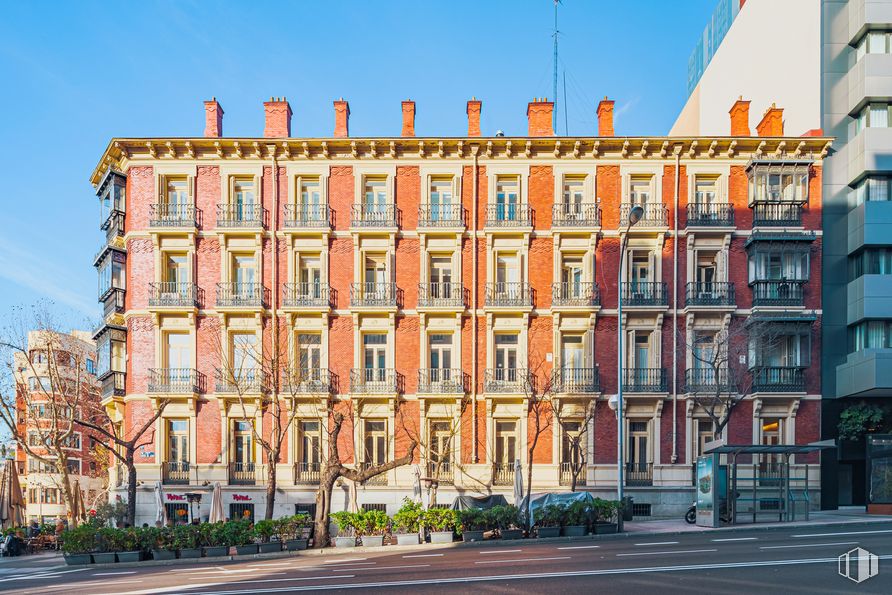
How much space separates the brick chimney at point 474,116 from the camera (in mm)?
35500

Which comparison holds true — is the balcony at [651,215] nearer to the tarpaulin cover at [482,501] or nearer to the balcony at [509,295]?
the balcony at [509,295]

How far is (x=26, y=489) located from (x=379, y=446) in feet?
138

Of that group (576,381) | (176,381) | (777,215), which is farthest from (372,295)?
(777,215)

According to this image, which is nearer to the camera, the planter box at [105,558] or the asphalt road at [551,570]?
the asphalt road at [551,570]

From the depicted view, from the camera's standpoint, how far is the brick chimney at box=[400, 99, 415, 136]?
3550 centimetres

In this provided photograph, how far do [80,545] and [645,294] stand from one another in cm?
2589

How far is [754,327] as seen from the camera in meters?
32.5

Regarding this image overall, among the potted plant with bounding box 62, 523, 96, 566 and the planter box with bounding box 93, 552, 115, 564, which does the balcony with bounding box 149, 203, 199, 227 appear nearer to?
the potted plant with bounding box 62, 523, 96, 566

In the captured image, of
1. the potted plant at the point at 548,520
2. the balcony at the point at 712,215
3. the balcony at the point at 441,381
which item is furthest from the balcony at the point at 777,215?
the potted plant at the point at 548,520

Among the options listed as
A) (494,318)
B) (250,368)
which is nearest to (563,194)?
(494,318)

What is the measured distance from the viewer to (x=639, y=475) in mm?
32938

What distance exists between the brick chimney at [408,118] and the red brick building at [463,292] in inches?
7.6

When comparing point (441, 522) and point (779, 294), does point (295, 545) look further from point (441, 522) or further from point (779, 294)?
A: point (779, 294)

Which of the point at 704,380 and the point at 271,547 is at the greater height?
the point at 704,380
